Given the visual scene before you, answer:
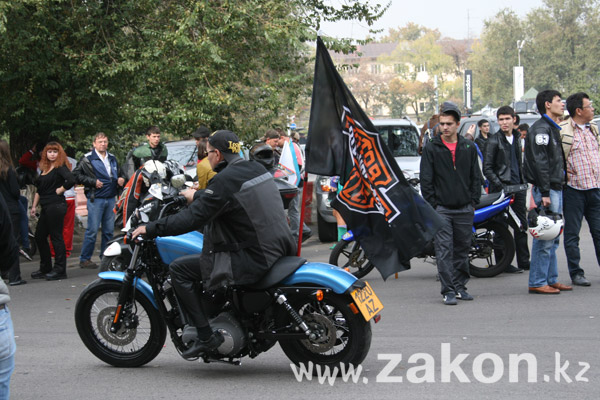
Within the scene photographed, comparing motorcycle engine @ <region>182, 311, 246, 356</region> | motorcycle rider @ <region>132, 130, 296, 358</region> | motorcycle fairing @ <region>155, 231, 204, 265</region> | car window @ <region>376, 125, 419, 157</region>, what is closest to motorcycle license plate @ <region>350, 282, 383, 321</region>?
motorcycle rider @ <region>132, 130, 296, 358</region>

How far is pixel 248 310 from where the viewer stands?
227 inches

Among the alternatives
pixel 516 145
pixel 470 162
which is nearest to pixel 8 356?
pixel 470 162

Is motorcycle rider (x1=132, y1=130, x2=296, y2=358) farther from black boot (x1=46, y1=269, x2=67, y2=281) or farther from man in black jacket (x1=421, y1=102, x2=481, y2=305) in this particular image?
black boot (x1=46, y1=269, x2=67, y2=281)

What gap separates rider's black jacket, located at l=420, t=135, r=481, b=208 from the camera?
8.46 meters

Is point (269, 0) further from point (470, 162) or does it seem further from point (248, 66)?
point (470, 162)

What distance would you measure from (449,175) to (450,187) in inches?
5.0

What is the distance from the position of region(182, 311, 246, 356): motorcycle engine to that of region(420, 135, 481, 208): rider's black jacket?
135 inches

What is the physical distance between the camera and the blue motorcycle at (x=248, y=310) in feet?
18.5

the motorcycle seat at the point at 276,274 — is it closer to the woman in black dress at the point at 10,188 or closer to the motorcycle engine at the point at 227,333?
the motorcycle engine at the point at 227,333

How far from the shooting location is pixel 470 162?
8547 mm

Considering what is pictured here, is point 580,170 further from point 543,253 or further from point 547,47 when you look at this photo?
point 547,47

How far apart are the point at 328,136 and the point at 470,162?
2.84m

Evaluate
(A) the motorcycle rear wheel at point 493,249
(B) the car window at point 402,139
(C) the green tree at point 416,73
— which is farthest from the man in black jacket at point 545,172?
(C) the green tree at point 416,73

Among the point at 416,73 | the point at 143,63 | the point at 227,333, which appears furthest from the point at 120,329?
the point at 416,73
